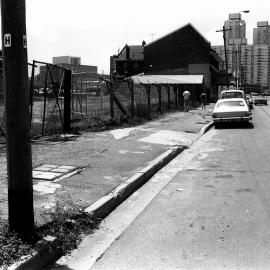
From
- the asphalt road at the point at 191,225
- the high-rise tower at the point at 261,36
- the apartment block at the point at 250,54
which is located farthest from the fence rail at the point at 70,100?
the high-rise tower at the point at 261,36

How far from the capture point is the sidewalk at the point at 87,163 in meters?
7.22

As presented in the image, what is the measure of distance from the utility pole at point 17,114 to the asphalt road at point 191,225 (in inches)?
29.3

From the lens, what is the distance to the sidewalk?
23.7ft

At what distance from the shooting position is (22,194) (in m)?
5.03

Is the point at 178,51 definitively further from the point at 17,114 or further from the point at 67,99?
the point at 17,114

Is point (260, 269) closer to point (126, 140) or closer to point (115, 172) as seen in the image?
point (115, 172)

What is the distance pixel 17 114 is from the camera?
16.1 ft

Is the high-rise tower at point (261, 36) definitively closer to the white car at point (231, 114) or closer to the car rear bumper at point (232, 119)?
the white car at point (231, 114)

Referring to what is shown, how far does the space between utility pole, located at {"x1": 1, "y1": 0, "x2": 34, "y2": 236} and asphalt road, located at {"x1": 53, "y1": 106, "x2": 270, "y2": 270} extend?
0.74 meters

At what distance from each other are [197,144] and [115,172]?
6823 mm

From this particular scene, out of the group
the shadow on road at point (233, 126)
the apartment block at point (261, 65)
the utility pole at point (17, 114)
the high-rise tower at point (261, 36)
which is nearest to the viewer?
the utility pole at point (17, 114)

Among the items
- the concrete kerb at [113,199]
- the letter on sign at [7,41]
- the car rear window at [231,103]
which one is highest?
the letter on sign at [7,41]

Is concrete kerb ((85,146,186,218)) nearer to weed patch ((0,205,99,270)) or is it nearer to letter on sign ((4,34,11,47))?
weed patch ((0,205,99,270))

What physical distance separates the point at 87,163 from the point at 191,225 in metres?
4.49
